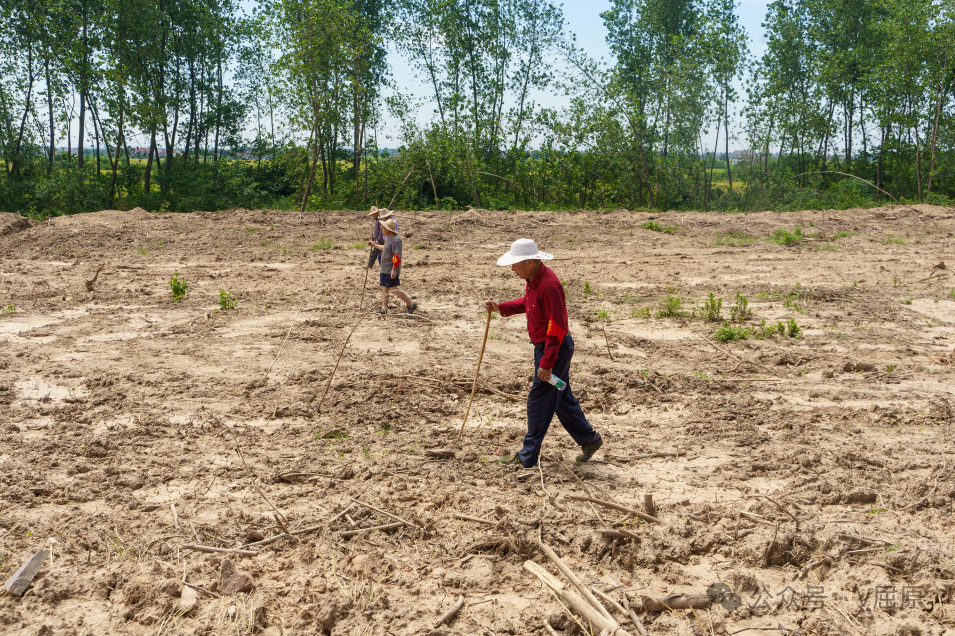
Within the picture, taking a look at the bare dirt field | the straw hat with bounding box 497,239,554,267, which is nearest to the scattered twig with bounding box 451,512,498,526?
the bare dirt field

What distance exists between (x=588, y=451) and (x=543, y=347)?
1022mm

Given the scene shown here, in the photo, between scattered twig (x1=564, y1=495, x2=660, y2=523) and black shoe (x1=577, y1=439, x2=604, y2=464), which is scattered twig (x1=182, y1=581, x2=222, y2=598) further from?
black shoe (x1=577, y1=439, x2=604, y2=464)

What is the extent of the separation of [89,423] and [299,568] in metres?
3.62

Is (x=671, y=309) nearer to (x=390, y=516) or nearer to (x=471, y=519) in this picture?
(x=471, y=519)

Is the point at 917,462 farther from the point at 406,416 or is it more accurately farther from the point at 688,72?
the point at 688,72

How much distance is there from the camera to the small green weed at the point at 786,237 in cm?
1772

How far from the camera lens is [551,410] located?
550 centimetres

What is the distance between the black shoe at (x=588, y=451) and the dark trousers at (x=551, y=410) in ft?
0.11

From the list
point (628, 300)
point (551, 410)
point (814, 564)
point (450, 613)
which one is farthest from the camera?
point (628, 300)

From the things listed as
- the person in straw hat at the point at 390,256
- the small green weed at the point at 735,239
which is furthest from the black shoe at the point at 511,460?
the small green weed at the point at 735,239

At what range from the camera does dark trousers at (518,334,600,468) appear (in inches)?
215

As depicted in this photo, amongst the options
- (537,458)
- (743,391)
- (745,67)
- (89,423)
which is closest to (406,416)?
(537,458)

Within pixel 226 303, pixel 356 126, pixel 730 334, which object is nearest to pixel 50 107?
pixel 356 126

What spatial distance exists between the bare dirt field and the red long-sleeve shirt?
1145mm
